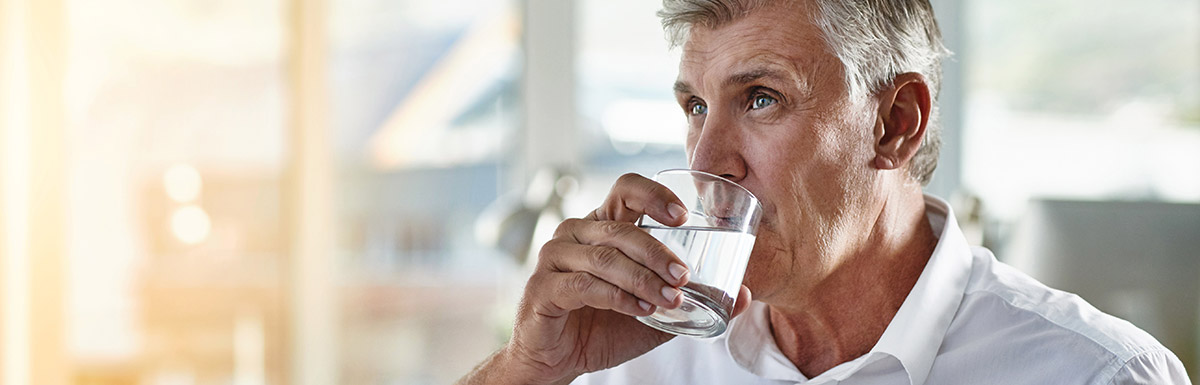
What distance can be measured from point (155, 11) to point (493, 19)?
4.31 feet

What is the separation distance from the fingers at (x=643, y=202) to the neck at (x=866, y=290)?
349mm

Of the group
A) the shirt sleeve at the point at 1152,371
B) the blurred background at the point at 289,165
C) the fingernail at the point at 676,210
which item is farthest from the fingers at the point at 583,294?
the blurred background at the point at 289,165

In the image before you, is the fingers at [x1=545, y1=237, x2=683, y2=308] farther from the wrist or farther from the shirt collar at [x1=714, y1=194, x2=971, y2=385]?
the shirt collar at [x1=714, y1=194, x2=971, y2=385]

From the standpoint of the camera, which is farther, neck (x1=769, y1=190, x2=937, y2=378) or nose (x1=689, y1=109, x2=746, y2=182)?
neck (x1=769, y1=190, x2=937, y2=378)

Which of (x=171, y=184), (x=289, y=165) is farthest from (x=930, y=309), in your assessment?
(x=171, y=184)

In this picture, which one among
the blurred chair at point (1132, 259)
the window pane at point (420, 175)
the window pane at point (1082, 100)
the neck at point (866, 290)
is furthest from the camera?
the window pane at point (420, 175)

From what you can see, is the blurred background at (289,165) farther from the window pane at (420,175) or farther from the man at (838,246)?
the man at (838,246)

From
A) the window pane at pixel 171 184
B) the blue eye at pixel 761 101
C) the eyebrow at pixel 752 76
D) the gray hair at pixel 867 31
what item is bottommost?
the window pane at pixel 171 184

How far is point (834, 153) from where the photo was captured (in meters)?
1.29

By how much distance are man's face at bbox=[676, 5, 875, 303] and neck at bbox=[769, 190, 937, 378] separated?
8 cm

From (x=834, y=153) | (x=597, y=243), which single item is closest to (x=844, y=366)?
(x=834, y=153)

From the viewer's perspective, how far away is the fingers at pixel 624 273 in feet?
3.42

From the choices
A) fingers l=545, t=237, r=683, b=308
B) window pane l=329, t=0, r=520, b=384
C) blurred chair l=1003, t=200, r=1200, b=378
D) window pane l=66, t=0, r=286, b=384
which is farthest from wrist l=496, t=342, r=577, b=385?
window pane l=66, t=0, r=286, b=384

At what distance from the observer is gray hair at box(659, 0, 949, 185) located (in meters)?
1.28
